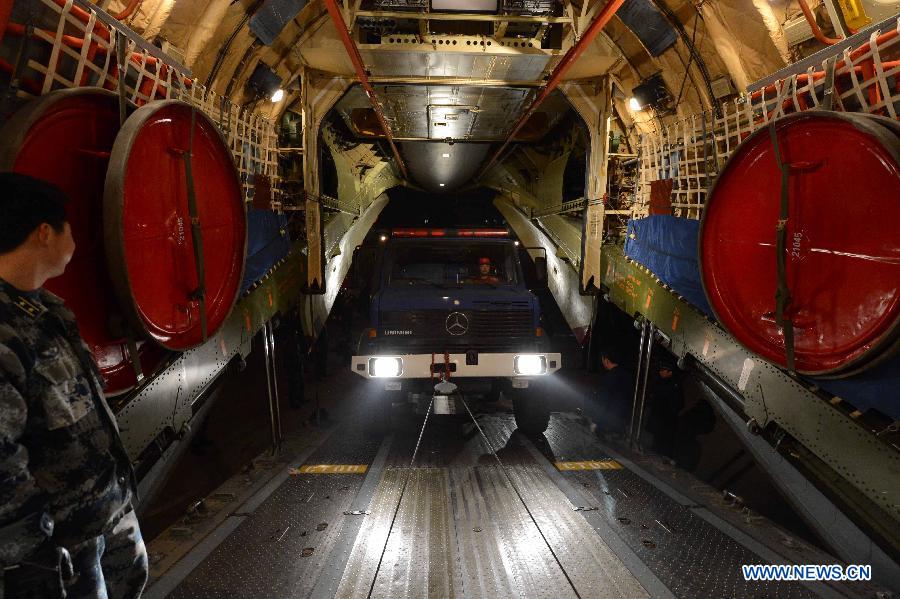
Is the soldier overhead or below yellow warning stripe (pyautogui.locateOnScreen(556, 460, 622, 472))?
overhead

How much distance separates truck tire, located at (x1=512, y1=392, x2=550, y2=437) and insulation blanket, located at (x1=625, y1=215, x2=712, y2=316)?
219 cm

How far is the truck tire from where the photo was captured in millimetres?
6105

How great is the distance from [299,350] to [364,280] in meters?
2.40

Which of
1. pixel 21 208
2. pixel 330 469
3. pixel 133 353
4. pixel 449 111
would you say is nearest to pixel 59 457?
pixel 21 208

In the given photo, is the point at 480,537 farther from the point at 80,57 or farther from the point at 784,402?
the point at 80,57

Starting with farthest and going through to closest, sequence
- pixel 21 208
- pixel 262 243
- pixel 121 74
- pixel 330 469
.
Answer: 1. pixel 262 243
2. pixel 330 469
3. pixel 121 74
4. pixel 21 208

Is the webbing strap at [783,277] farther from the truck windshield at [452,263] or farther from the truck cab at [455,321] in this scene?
the truck windshield at [452,263]

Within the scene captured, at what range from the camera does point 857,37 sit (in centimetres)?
297

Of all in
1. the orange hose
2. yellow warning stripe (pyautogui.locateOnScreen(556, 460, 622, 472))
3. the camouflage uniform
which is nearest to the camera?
the camouflage uniform

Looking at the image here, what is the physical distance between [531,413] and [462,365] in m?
1.18

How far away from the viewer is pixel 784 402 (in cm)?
359

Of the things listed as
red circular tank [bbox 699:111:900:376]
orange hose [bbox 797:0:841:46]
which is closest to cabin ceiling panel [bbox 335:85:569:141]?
orange hose [bbox 797:0:841:46]

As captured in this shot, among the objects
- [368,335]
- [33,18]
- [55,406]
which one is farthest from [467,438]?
[33,18]

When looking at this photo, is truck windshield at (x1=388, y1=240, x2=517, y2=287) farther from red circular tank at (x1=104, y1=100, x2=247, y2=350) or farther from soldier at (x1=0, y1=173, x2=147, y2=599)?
soldier at (x1=0, y1=173, x2=147, y2=599)
